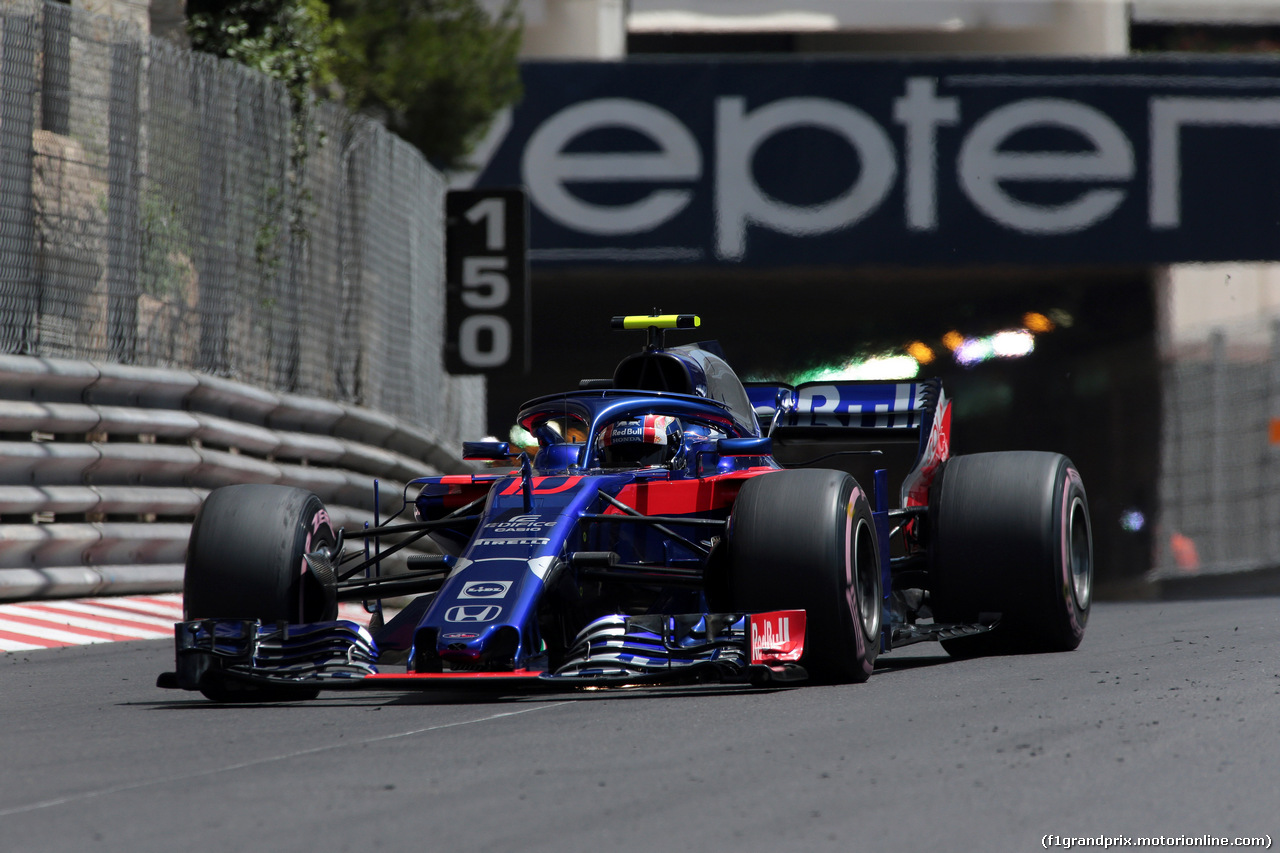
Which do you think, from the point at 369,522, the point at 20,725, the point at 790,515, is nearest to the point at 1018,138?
the point at 369,522

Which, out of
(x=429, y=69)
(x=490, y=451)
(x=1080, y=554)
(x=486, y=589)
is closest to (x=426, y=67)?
(x=429, y=69)

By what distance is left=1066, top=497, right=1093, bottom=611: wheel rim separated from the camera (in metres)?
8.34

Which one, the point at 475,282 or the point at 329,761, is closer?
the point at 329,761

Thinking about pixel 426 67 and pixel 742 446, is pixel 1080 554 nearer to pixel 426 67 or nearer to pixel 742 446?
pixel 742 446

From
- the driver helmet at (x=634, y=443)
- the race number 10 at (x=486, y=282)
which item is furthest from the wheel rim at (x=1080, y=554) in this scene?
the race number 10 at (x=486, y=282)

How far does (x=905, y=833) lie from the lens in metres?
3.76

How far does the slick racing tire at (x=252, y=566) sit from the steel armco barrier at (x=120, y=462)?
358 centimetres

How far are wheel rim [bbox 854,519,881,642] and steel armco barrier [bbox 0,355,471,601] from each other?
5.25m

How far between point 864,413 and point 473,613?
3.73m

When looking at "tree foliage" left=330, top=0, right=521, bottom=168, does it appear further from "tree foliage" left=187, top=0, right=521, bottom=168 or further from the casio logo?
the casio logo

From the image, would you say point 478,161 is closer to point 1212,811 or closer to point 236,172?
point 236,172

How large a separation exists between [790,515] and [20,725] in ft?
8.89

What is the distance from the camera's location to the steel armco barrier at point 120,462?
33.8 ft

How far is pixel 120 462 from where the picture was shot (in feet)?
36.2
